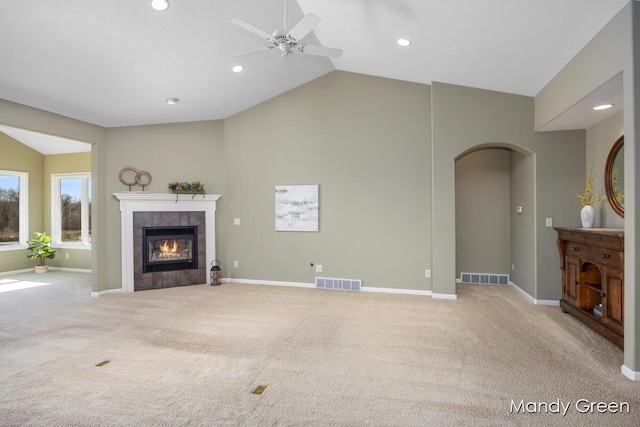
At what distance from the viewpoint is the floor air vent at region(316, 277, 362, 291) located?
18.0ft

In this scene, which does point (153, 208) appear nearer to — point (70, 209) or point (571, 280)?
point (70, 209)

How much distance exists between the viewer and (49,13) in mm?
2994

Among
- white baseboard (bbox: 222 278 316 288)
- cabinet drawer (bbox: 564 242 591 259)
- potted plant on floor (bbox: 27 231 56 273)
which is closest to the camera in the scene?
cabinet drawer (bbox: 564 242 591 259)

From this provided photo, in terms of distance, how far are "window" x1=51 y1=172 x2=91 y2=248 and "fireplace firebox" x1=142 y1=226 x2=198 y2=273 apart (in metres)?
2.80

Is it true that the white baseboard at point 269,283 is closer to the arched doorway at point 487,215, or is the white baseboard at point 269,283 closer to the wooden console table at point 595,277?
the arched doorway at point 487,215

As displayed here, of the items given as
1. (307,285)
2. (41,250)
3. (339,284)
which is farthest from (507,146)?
(41,250)

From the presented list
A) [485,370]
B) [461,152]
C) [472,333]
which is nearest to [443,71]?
[461,152]

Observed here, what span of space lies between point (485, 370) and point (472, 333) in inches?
34.5

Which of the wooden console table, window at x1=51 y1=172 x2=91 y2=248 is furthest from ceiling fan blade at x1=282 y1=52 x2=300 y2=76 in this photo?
window at x1=51 y1=172 x2=91 y2=248

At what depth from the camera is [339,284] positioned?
5.57 metres

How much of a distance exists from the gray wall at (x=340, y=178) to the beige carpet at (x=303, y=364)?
3.17 ft

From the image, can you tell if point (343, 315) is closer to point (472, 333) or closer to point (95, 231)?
point (472, 333)

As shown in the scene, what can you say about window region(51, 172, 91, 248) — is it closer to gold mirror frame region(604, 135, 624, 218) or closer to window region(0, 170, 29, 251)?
window region(0, 170, 29, 251)

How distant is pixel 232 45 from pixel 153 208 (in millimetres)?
3111
